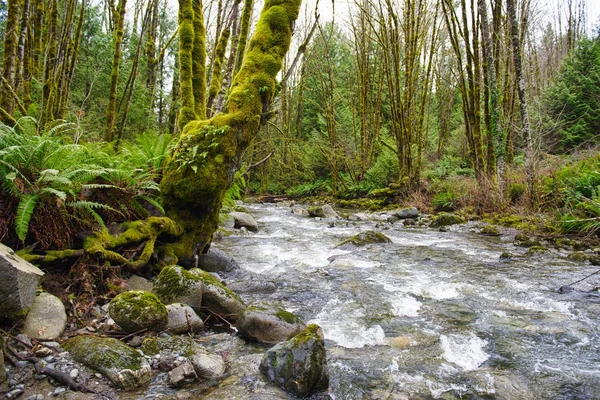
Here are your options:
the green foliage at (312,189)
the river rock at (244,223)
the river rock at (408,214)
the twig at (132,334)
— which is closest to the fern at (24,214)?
the twig at (132,334)

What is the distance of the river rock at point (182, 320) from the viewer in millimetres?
3109

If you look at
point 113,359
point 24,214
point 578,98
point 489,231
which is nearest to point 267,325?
point 113,359

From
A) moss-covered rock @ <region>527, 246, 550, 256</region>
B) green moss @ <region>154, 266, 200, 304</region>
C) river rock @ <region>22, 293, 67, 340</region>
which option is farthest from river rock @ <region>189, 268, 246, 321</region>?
moss-covered rock @ <region>527, 246, 550, 256</region>

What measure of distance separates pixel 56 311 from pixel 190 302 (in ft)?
3.66

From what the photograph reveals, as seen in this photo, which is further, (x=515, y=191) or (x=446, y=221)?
(x=515, y=191)

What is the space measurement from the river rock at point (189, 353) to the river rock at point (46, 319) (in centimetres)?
64

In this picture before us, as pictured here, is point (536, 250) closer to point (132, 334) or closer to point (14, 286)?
point (132, 334)

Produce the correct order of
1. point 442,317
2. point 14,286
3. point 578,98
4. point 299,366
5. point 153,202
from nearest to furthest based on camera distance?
point 14,286, point 299,366, point 442,317, point 153,202, point 578,98

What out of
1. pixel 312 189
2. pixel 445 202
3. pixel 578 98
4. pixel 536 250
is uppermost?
pixel 578 98

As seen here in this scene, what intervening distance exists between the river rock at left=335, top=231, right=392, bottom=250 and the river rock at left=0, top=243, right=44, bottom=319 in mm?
5851

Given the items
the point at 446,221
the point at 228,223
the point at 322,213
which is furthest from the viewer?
the point at 322,213

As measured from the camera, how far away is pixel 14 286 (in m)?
2.38

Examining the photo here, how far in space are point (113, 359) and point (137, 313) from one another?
51cm

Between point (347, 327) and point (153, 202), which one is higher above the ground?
point (153, 202)
